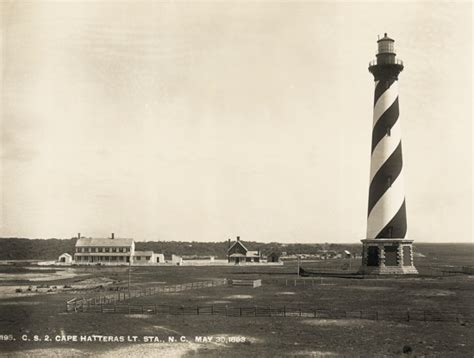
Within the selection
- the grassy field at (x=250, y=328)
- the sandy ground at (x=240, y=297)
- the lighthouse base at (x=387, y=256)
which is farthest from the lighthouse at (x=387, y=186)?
the sandy ground at (x=240, y=297)

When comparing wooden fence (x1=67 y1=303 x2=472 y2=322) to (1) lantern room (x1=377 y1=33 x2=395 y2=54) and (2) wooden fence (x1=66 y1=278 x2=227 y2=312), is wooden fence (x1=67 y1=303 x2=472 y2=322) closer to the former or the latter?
(2) wooden fence (x1=66 y1=278 x2=227 y2=312)

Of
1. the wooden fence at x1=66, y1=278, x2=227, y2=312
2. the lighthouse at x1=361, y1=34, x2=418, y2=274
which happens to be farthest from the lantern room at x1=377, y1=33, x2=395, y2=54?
the wooden fence at x1=66, y1=278, x2=227, y2=312

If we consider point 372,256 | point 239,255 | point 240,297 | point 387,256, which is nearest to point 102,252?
point 239,255

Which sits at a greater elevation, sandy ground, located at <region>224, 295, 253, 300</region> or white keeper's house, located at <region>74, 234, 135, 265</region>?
white keeper's house, located at <region>74, 234, 135, 265</region>

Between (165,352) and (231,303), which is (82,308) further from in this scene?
(165,352)

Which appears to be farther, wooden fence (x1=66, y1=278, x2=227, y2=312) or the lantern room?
the lantern room

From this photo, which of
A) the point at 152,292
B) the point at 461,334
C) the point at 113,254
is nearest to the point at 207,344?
the point at 461,334

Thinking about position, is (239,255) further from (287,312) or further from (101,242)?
(287,312)
